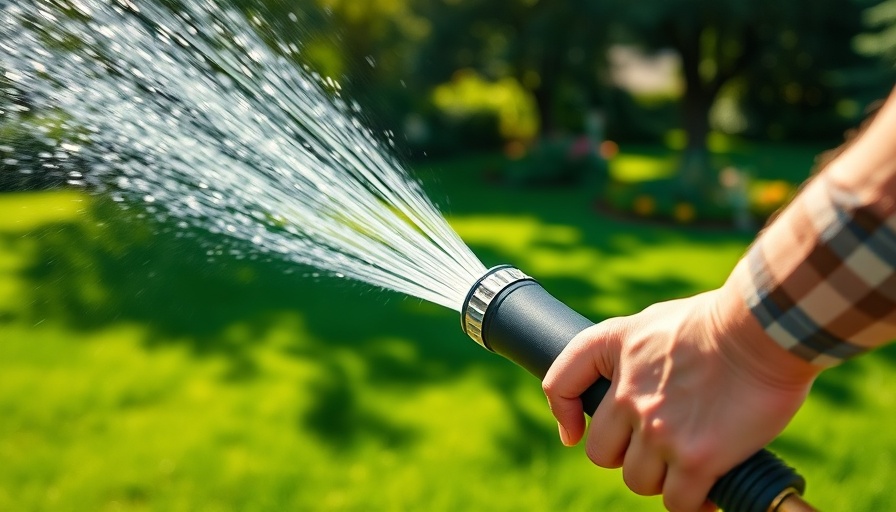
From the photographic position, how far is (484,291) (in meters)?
1.76

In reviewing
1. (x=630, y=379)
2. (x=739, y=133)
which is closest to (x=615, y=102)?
(x=739, y=133)

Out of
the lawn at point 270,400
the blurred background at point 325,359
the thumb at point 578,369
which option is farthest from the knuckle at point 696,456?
the lawn at point 270,400

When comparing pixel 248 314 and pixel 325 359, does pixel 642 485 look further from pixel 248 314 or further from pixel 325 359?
pixel 248 314

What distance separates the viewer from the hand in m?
1.33

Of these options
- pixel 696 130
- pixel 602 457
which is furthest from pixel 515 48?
pixel 602 457

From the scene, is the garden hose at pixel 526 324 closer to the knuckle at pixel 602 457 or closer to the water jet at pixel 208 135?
the knuckle at pixel 602 457

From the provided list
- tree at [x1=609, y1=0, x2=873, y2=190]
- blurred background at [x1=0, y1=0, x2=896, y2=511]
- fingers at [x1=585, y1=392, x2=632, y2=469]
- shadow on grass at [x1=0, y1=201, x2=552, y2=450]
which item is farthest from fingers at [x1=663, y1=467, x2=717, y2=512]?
tree at [x1=609, y1=0, x2=873, y2=190]

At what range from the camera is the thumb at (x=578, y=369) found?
4.98 feet

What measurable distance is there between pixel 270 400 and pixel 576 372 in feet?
11.5

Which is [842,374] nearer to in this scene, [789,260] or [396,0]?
[789,260]

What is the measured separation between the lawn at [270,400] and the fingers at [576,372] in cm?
197

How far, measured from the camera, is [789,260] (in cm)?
125

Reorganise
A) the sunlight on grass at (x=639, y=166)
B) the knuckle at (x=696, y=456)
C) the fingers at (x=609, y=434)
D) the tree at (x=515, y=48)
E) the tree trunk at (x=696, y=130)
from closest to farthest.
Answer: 1. the knuckle at (x=696, y=456)
2. the fingers at (x=609, y=434)
3. the tree trunk at (x=696, y=130)
4. the tree at (x=515, y=48)
5. the sunlight on grass at (x=639, y=166)

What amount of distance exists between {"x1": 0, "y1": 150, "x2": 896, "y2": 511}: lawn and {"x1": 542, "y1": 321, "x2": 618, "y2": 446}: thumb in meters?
1.97
